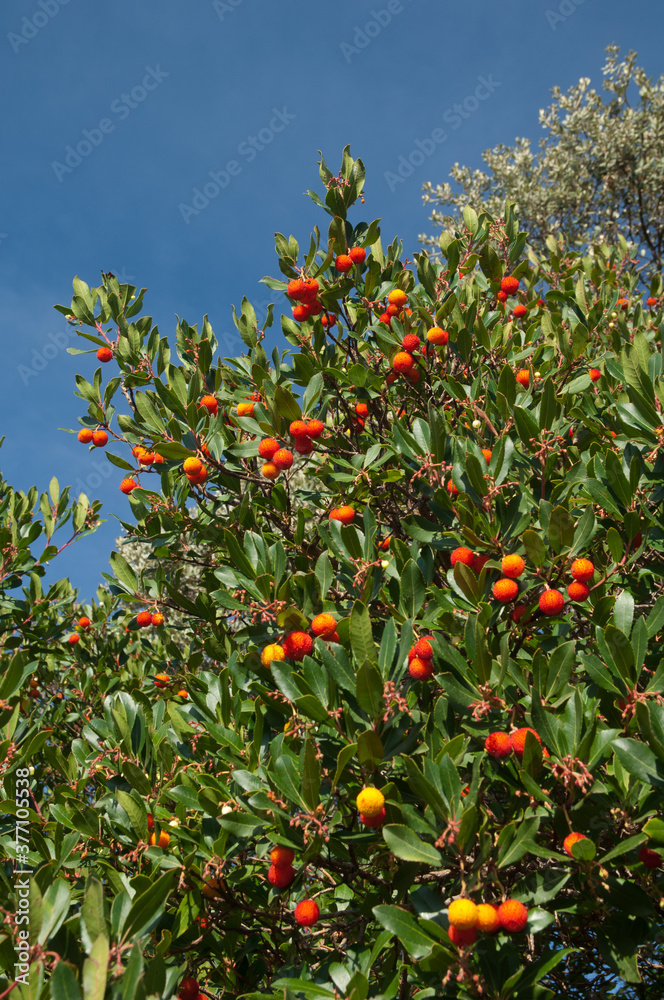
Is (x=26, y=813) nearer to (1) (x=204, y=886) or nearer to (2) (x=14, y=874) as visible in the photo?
(2) (x=14, y=874)

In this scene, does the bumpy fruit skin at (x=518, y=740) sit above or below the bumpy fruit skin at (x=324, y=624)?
below

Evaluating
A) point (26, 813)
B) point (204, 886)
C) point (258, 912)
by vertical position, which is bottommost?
point (258, 912)

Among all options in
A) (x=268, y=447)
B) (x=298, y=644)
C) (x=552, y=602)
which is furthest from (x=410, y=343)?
(x=298, y=644)

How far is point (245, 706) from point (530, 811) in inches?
51.1

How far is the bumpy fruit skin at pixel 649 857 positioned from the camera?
7.10ft

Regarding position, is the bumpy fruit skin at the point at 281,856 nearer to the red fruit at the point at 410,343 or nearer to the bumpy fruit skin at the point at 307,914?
A: the bumpy fruit skin at the point at 307,914

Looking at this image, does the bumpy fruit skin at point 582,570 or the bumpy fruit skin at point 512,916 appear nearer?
the bumpy fruit skin at point 512,916

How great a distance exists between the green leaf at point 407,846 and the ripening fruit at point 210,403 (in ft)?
9.32

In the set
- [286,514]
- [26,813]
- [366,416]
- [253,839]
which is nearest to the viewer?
[253,839]

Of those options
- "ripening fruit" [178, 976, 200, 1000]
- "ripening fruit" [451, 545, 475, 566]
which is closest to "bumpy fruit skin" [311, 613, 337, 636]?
"ripening fruit" [451, 545, 475, 566]

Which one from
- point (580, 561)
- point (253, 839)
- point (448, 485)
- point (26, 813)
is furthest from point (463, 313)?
point (26, 813)

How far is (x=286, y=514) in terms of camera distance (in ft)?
13.1

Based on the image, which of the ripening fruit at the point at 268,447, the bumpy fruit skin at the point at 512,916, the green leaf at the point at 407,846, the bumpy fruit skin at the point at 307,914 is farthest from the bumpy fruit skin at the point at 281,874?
the ripening fruit at the point at 268,447

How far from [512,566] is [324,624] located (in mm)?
813
